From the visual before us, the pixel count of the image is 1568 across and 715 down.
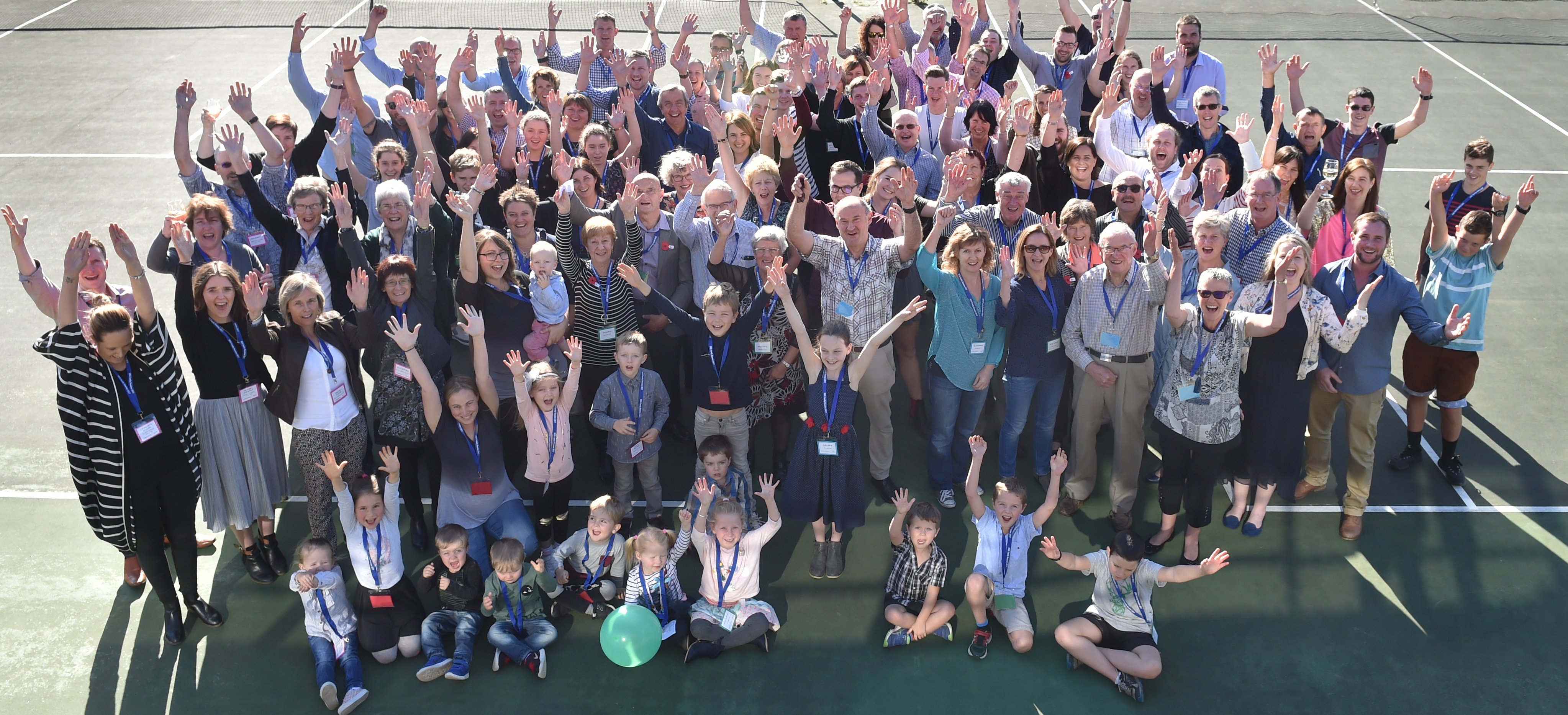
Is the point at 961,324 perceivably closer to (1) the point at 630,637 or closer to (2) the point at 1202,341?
(2) the point at 1202,341

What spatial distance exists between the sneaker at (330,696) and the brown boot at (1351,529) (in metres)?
5.62

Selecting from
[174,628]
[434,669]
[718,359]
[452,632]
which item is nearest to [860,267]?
[718,359]

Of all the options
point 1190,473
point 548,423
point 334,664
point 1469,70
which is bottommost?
point 334,664

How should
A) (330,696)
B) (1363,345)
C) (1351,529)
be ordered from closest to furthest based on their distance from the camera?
(330,696), (1363,345), (1351,529)

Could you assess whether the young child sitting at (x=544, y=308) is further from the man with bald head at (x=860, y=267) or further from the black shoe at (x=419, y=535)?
the man with bald head at (x=860, y=267)

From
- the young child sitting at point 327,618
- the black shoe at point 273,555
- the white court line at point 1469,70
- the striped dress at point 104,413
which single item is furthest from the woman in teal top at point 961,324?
the white court line at point 1469,70

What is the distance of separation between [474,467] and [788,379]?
196 cm

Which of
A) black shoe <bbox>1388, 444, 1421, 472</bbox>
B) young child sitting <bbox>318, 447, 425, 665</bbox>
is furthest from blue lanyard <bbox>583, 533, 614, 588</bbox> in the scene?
black shoe <bbox>1388, 444, 1421, 472</bbox>

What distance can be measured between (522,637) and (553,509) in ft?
2.87

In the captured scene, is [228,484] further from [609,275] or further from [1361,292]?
[1361,292]

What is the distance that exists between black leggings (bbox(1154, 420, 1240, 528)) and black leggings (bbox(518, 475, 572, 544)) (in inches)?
133

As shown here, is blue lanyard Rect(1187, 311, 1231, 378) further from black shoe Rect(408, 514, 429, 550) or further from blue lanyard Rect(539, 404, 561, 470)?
black shoe Rect(408, 514, 429, 550)

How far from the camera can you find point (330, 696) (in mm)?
5191

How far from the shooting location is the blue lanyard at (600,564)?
5.84m
